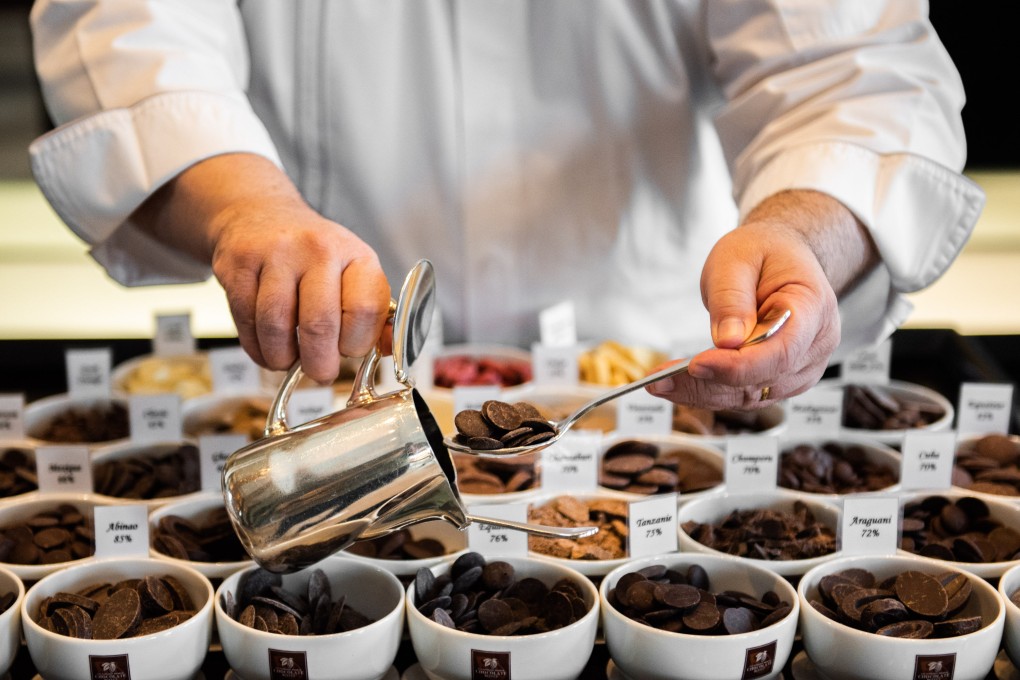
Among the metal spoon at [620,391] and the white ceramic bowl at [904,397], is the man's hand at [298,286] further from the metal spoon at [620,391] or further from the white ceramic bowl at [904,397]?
the white ceramic bowl at [904,397]

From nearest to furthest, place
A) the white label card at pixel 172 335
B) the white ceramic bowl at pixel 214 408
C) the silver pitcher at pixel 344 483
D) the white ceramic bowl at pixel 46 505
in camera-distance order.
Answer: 1. the silver pitcher at pixel 344 483
2. the white ceramic bowl at pixel 46 505
3. the white ceramic bowl at pixel 214 408
4. the white label card at pixel 172 335

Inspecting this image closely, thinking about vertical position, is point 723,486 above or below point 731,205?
→ below

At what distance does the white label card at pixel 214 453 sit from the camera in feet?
4.83

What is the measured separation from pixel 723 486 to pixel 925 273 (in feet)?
1.57

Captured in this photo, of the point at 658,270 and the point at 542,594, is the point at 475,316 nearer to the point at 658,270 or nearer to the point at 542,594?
the point at 658,270

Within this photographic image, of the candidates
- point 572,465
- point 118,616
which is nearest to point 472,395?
point 572,465

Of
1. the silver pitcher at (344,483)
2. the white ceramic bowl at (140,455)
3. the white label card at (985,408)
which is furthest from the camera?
the white label card at (985,408)

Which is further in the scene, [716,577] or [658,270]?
[658,270]

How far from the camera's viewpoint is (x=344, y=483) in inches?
41.0

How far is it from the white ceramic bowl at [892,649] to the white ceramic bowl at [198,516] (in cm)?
66

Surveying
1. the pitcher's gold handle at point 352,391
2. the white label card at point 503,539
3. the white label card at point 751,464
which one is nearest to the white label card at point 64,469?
the pitcher's gold handle at point 352,391

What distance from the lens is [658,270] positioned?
2.12 m

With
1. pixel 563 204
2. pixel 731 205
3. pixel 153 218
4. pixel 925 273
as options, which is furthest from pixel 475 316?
pixel 925 273

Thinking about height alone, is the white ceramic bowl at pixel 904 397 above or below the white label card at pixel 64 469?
below
